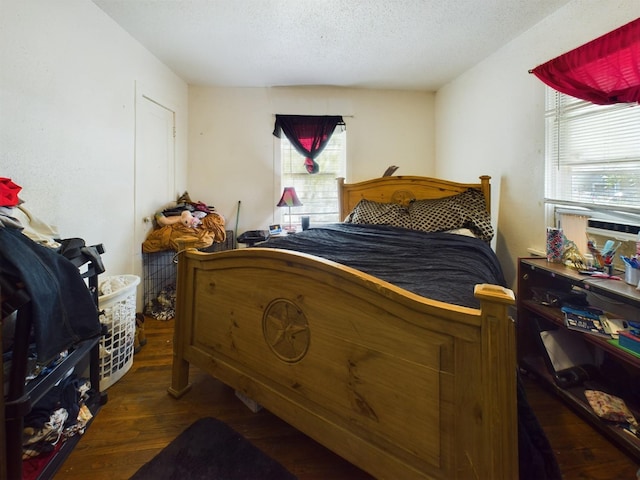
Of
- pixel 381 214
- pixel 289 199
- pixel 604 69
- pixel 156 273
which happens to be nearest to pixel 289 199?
pixel 289 199

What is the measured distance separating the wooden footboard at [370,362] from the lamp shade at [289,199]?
73.9 inches

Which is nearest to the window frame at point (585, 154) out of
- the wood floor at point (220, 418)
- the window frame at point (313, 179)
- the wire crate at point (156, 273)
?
the wood floor at point (220, 418)

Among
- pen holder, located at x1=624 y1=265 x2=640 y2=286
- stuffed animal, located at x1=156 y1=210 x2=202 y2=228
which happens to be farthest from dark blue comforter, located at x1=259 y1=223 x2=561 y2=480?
stuffed animal, located at x1=156 y1=210 x2=202 y2=228

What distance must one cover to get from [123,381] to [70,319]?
83 cm

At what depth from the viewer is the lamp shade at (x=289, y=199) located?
325 cm

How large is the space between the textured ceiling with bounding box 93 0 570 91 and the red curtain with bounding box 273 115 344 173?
16.5 inches

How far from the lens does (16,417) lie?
0.95m

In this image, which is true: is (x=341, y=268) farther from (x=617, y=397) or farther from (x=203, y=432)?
(x=617, y=397)

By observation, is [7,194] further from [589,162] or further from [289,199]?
[589,162]

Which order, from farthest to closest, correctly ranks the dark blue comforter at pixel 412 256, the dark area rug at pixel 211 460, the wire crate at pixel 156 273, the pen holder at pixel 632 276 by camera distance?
the wire crate at pixel 156 273, the pen holder at pixel 632 276, the dark blue comforter at pixel 412 256, the dark area rug at pixel 211 460

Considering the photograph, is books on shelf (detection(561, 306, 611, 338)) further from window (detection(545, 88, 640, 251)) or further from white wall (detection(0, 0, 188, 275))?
white wall (detection(0, 0, 188, 275))

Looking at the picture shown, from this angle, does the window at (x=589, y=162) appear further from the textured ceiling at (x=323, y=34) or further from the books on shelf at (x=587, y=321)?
the textured ceiling at (x=323, y=34)

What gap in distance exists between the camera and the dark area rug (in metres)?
1.13

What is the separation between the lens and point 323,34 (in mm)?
2309
